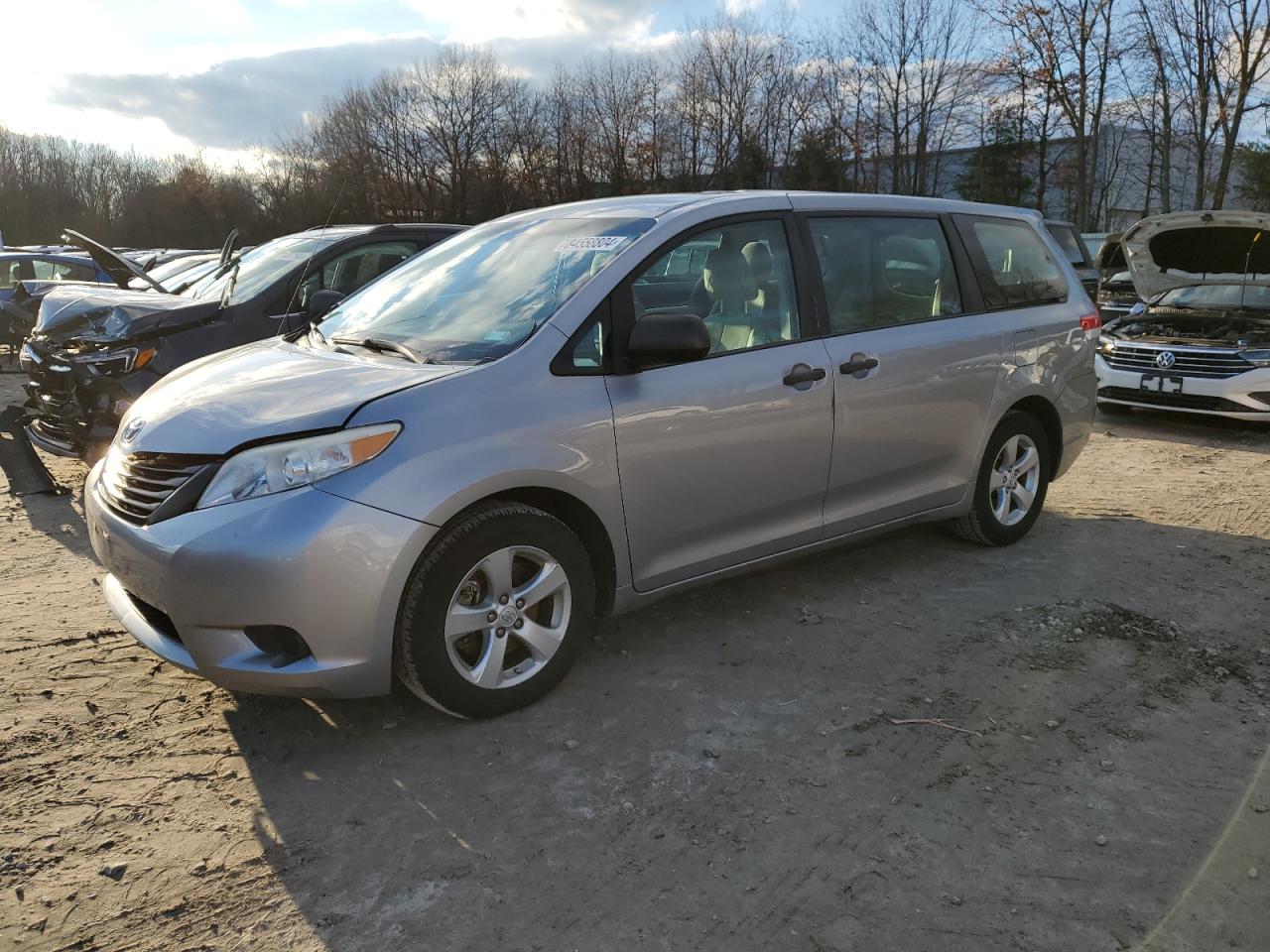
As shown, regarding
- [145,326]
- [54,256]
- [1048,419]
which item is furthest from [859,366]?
[54,256]

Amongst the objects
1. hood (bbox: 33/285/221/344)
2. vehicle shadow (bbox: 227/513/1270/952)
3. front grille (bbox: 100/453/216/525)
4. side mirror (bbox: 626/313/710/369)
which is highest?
hood (bbox: 33/285/221/344)

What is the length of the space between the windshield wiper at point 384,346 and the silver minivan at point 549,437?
0.04 ft

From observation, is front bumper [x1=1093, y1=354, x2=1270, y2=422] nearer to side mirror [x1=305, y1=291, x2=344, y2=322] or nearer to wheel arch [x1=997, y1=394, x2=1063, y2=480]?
wheel arch [x1=997, y1=394, x2=1063, y2=480]

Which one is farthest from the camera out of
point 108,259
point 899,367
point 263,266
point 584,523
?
point 108,259

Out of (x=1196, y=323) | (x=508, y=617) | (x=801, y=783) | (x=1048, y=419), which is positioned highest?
(x=1196, y=323)

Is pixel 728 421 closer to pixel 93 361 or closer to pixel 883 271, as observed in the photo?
pixel 883 271

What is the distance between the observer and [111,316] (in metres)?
6.01

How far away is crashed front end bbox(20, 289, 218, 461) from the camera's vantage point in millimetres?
5801

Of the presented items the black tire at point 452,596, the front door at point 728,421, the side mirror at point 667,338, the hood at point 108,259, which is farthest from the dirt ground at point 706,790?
the hood at point 108,259

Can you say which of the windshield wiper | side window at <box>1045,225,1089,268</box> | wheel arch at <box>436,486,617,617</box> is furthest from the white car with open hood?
the windshield wiper

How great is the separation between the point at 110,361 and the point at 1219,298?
10.3m

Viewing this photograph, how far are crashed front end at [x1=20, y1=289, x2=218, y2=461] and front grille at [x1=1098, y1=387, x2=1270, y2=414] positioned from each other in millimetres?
8297

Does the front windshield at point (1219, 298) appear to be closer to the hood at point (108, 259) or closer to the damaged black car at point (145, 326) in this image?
the damaged black car at point (145, 326)

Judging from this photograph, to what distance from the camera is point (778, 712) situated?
11.1ft
